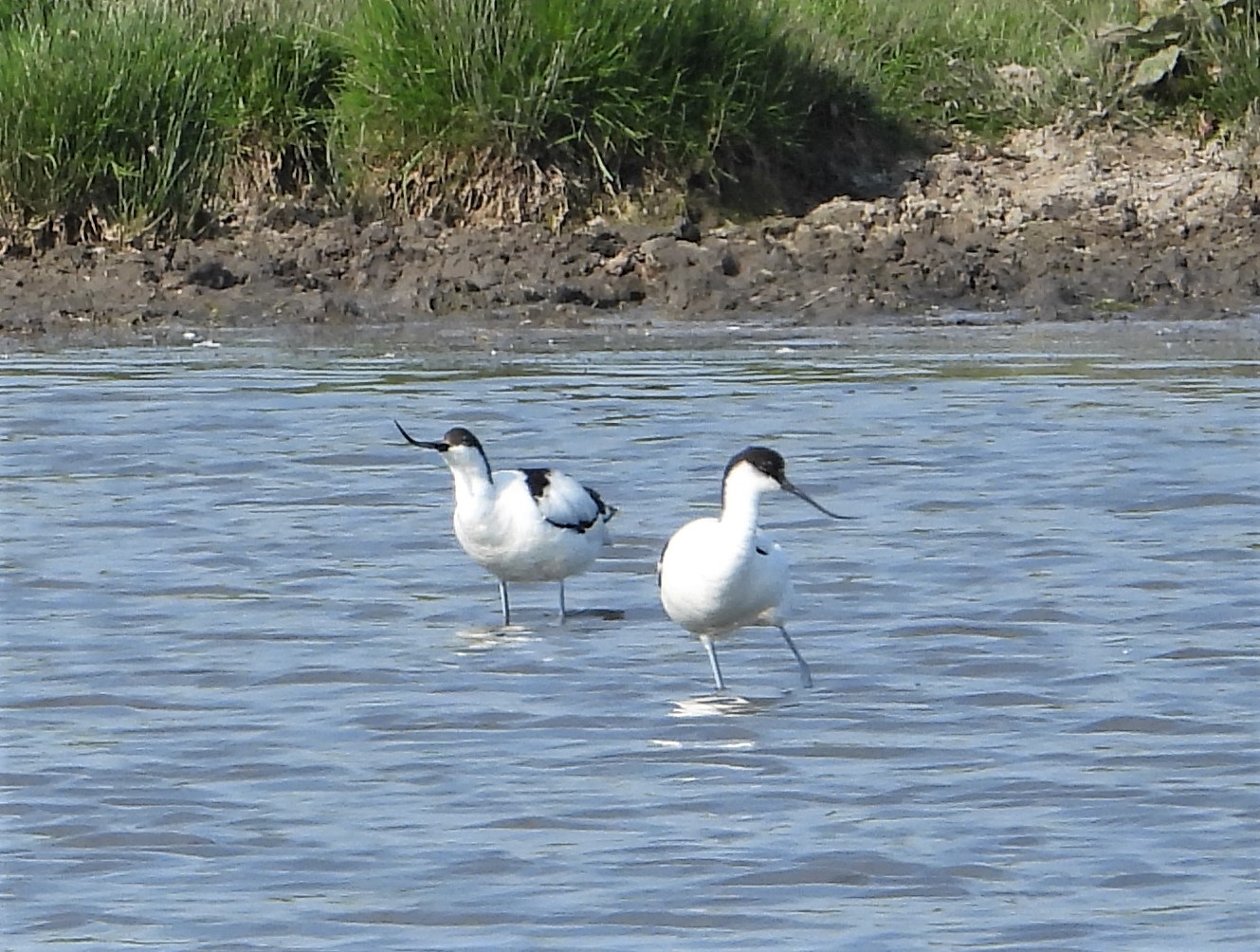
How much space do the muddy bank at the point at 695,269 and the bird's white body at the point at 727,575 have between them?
7.21 meters

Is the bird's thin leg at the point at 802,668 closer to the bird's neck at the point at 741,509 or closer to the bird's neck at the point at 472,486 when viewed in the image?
the bird's neck at the point at 741,509

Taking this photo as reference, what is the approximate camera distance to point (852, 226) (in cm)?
1551

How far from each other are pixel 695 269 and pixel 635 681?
7682mm

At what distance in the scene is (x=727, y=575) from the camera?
725 centimetres

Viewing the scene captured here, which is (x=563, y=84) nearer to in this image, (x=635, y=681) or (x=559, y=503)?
(x=559, y=503)

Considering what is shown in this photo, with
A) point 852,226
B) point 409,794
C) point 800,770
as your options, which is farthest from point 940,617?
point 852,226

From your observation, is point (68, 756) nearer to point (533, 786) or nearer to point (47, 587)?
point (533, 786)

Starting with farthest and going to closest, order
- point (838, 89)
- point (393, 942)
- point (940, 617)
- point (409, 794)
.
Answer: point (838, 89), point (940, 617), point (409, 794), point (393, 942)

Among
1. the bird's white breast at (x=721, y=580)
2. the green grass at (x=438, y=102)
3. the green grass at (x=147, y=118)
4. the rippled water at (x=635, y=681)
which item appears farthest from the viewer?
the green grass at (x=438, y=102)

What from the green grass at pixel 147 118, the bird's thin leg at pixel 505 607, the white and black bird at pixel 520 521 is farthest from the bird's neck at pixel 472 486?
the green grass at pixel 147 118

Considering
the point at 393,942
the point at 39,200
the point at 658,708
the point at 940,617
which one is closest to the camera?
the point at 393,942

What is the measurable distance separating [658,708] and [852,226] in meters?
8.69

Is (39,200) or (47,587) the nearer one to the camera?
(47,587)

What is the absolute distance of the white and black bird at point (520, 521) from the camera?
8.42 metres
